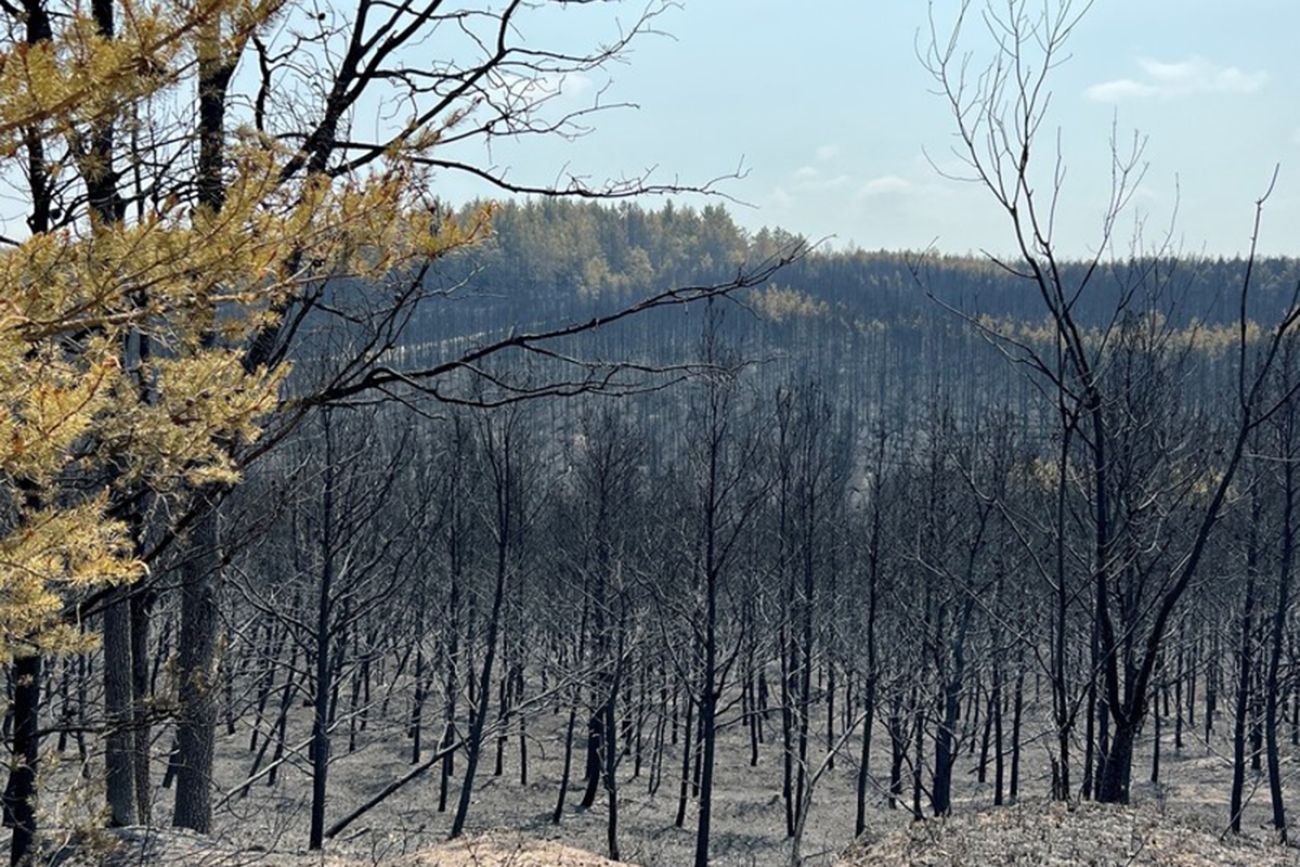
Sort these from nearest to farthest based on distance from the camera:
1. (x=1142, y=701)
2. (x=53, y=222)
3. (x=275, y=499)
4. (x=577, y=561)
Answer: (x=53, y=222), (x=1142, y=701), (x=275, y=499), (x=577, y=561)

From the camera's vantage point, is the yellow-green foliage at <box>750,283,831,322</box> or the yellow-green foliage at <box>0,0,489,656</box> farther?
the yellow-green foliage at <box>750,283,831,322</box>

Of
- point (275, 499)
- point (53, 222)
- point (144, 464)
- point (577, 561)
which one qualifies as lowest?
point (577, 561)

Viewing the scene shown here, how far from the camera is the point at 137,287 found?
3.07m

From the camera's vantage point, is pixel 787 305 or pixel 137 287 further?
pixel 787 305

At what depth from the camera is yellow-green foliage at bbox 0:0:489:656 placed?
2678 mm

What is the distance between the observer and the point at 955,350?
93188mm

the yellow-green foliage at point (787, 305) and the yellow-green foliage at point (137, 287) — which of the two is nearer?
the yellow-green foliage at point (137, 287)

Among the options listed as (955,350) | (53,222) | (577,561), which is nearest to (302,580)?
(577,561)

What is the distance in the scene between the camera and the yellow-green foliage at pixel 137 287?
268cm

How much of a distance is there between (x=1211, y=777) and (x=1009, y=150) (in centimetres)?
2388

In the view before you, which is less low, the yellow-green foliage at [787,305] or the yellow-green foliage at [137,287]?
the yellow-green foliage at [787,305]

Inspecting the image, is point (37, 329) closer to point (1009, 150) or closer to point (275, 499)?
point (275, 499)

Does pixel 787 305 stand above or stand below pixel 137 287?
above

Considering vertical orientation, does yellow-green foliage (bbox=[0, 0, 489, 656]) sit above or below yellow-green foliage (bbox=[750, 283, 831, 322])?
below
